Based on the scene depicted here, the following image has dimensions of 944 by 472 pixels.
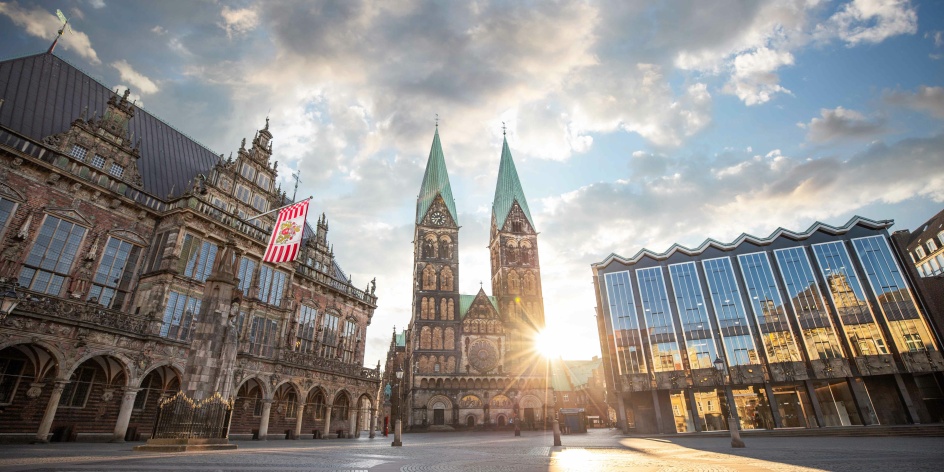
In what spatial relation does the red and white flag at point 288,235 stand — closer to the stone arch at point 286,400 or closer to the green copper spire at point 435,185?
the stone arch at point 286,400

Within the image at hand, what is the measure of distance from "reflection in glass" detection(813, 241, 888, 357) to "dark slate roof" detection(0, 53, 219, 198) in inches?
1869

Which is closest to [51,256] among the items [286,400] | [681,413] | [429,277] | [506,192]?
[286,400]

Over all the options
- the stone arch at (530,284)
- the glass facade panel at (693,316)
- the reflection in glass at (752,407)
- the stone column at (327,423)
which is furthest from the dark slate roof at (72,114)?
the stone arch at (530,284)

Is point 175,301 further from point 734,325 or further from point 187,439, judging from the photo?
point 734,325

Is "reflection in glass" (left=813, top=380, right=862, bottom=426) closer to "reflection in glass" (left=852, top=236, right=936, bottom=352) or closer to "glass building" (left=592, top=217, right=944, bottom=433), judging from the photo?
"glass building" (left=592, top=217, right=944, bottom=433)

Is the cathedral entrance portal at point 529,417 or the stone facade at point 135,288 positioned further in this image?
the cathedral entrance portal at point 529,417

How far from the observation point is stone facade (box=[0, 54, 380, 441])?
50.0 ft

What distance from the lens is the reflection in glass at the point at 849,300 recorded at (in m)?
31.4

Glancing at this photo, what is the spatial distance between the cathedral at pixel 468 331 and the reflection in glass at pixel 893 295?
35480mm

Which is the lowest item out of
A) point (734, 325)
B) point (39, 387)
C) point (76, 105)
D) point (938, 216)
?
point (39, 387)

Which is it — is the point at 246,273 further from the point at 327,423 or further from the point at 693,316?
the point at 693,316

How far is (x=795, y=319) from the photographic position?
3359 centimetres

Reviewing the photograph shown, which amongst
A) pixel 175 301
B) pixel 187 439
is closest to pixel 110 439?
pixel 175 301

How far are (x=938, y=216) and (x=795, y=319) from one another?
34450 mm
